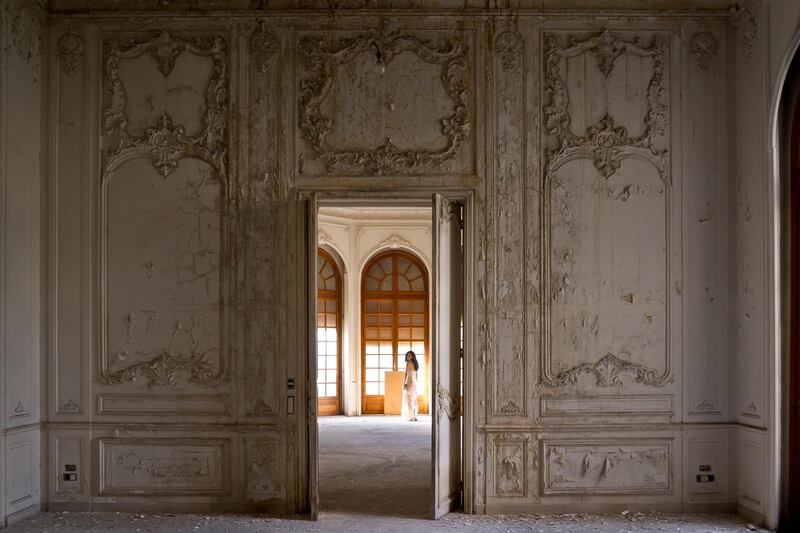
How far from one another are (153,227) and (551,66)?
3.26 metres

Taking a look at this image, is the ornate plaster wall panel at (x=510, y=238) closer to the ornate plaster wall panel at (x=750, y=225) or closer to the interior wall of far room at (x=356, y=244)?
the ornate plaster wall panel at (x=750, y=225)

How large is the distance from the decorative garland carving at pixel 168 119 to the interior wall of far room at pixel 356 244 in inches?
251

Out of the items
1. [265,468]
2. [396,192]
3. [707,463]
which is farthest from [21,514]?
[707,463]

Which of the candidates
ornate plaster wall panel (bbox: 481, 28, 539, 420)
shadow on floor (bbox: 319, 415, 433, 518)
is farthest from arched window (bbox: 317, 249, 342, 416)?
ornate plaster wall panel (bbox: 481, 28, 539, 420)

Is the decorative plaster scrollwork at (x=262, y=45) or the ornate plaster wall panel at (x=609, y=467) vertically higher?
the decorative plaster scrollwork at (x=262, y=45)

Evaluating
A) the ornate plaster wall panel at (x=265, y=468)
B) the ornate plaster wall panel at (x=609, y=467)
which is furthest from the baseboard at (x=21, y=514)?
the ornate plaster wall panel at (x=609, y=467)

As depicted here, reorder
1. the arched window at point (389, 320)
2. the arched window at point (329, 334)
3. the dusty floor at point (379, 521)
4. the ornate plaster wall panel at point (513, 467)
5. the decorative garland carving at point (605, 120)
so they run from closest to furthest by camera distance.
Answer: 1. the dusty floor at point (379, 521)
2. the ornate plaster wall panel at point (513, 467)
3. the decorative garland carving at point (605, 120)
4. the arched window at point (329, 334)
5. the arched window at point (389, 320)

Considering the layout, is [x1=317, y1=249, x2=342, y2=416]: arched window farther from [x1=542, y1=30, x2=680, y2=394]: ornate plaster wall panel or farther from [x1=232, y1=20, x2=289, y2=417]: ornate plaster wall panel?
[x1=542, y1=30, x2=680, y2=394]: ornate plaster wall panel

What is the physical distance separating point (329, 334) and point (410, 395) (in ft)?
5.49

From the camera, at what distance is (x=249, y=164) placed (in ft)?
20.3

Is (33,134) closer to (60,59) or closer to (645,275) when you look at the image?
(60,59)

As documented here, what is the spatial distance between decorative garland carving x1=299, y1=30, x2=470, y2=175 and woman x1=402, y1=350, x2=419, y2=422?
21.3ft

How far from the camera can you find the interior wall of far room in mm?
12734

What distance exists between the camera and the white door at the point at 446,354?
5895 millimetres
